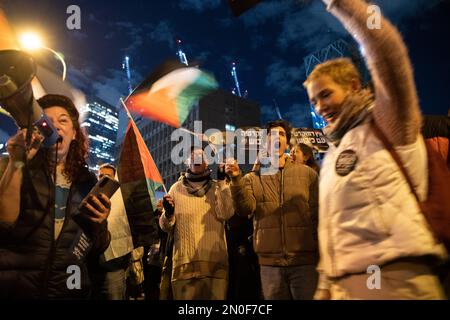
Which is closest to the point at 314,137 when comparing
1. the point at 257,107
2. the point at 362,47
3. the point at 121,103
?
the point at 121,103

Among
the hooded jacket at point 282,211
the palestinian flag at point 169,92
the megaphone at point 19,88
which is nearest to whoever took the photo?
the megaphone at point 19,88

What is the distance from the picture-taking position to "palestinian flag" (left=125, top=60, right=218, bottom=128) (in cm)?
499

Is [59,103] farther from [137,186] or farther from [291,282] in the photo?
[291,282]

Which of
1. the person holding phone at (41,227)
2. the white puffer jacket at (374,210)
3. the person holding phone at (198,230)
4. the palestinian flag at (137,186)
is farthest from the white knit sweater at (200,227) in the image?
the white puffer jacket at (374,210)

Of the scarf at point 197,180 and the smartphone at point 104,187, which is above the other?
the scarf at point 197,180

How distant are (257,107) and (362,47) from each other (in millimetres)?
77660

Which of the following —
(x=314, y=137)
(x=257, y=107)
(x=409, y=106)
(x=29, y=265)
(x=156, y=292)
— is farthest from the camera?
(x=257, y=107)

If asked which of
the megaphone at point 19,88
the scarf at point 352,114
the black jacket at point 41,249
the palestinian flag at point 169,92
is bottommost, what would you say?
the black jacket at point 41,249

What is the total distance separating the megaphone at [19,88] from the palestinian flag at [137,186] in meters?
1.67

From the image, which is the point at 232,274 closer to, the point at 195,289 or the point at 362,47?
the point at 195,289

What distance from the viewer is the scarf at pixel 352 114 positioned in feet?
6.14

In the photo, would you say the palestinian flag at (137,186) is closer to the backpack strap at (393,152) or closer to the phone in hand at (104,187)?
the phone in hand at (104,187)

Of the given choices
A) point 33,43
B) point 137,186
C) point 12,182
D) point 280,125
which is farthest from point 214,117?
point 12,182
